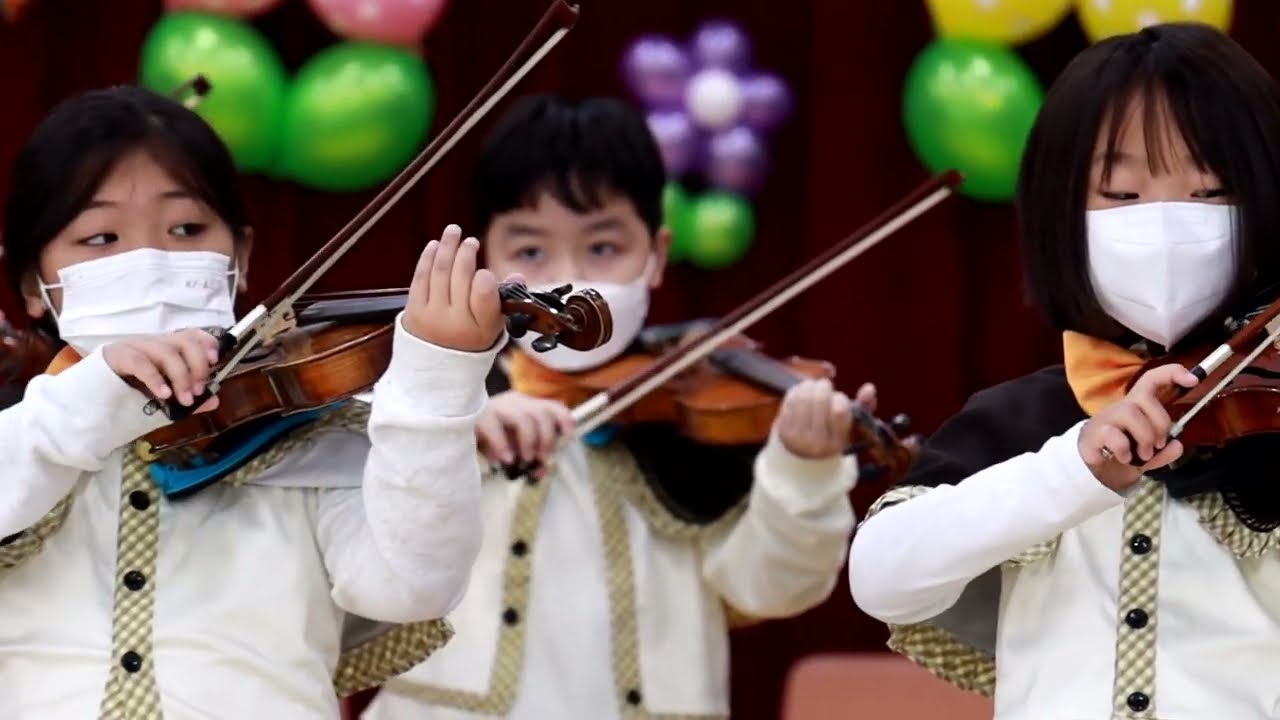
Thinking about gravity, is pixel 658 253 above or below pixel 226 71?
below

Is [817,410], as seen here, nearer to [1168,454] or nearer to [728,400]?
[728,400]

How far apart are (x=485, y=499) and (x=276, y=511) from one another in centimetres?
54

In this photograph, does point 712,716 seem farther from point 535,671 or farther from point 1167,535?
point 1167,535

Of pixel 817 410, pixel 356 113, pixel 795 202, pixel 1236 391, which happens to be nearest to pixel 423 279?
pixel 1236 391

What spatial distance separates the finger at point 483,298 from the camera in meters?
1.60

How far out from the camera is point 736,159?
2.91 m

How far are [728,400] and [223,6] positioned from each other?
990 millimetres

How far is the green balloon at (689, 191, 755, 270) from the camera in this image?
115 inches

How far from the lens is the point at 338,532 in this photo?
1794 millimetres

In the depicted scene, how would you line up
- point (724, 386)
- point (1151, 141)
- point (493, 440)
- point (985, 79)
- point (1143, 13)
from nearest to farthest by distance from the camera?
point (1151, 141) → point (493, 440) → point (724, 386) → point (1143, 13) → point (985, 79)

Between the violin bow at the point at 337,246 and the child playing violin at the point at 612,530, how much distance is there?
19.6 inches

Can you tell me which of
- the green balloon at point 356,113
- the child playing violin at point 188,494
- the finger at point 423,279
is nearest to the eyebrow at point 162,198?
the child playing violin at point 188,494

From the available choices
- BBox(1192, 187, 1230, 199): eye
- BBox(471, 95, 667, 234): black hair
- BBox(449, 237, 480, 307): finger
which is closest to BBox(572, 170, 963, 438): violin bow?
BBox(471, 95, 667, 234): black hair

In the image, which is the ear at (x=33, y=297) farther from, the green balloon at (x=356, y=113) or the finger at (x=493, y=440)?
the green balloon at (x=356, y=113)
